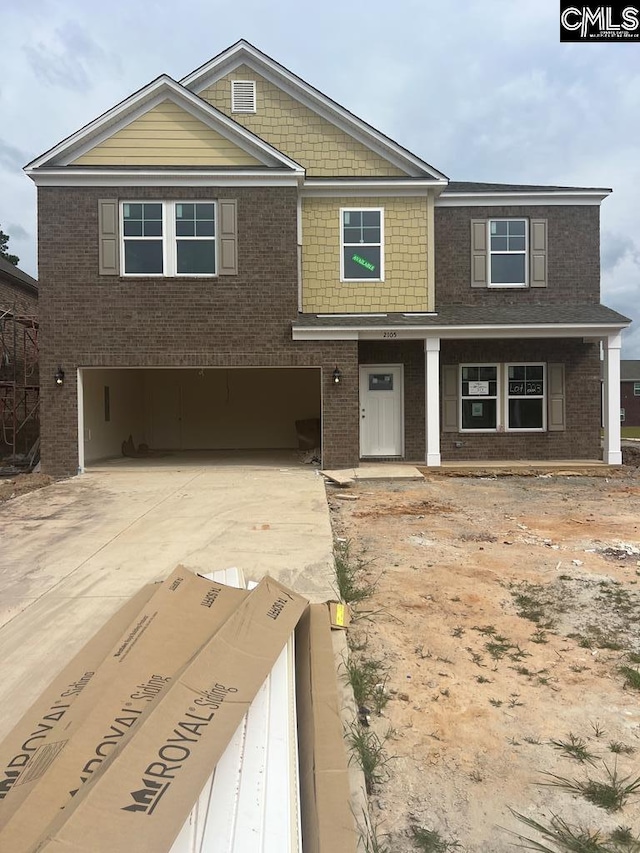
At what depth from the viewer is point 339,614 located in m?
4.27

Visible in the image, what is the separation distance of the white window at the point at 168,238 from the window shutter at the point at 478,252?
5967mm

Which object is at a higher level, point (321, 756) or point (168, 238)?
point (168, 238)

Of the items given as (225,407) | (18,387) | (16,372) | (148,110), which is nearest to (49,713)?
(148,110)

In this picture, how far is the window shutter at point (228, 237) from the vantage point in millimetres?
12117

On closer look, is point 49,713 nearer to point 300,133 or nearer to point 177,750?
point 177,750

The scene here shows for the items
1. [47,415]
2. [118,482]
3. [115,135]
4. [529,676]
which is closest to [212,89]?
[115,135]

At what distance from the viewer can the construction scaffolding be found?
621 inches

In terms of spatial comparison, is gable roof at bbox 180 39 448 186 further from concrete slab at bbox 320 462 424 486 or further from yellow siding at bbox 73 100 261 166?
concrete slab at bbox 320 462 424 486

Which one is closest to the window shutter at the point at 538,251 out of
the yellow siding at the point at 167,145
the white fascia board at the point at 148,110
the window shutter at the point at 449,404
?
the window shutter at the point at 449,404

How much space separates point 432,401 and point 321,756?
10465 mm

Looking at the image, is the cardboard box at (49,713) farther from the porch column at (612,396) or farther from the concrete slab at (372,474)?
the porch column at (612,396)

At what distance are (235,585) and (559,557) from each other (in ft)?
11.1

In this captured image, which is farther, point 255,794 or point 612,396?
point 612,396

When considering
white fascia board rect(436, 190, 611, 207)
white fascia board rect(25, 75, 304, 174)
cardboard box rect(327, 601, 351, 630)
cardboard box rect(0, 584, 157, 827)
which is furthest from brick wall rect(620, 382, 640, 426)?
cardboard box rect(0, 584, 157, 827)
